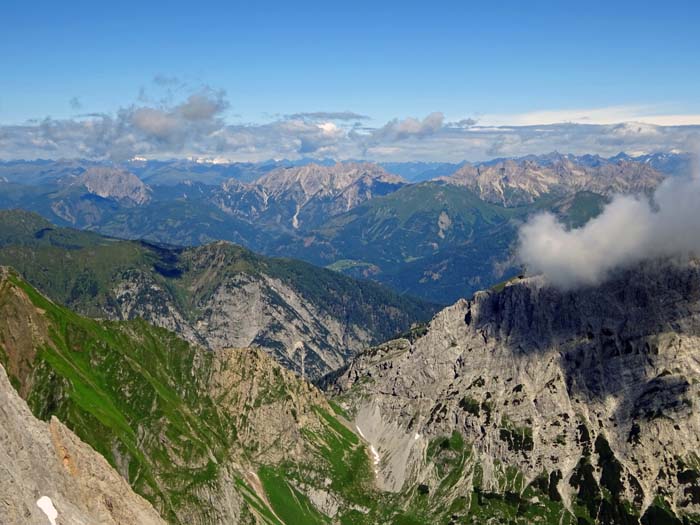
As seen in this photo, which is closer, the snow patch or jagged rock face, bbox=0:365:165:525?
jagged rock face, bbox=0:365:165:525

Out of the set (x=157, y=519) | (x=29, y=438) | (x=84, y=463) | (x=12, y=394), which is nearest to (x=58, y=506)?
(x=29, y=438)

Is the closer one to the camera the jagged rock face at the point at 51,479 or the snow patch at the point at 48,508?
the jagged rock face at the point at 51,479

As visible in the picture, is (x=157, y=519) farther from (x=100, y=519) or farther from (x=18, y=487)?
(x=18, y=487)

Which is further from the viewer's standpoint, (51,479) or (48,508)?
(51,479)

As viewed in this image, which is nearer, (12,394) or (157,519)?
(12,394)

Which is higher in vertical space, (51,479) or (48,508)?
(48,508)

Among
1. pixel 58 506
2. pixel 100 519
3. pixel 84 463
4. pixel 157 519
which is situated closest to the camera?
pixel 58 506
